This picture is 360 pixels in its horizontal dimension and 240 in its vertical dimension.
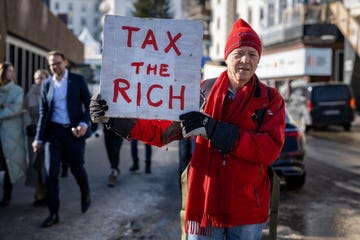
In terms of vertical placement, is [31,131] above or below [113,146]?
above

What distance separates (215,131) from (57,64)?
4.05 meters

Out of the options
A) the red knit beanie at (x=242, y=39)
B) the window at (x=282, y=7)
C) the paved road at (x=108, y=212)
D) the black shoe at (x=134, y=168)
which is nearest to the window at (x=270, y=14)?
the window at (x=282, y=7)

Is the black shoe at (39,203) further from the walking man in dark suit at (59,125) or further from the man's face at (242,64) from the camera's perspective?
the man's face at (242,64)

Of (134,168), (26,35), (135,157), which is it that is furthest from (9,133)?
(26,35)

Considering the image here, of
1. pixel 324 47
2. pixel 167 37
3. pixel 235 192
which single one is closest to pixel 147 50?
pixel 167 37

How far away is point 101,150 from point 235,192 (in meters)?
12.0

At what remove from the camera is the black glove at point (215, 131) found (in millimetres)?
2807

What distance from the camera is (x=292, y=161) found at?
8703 millimetres

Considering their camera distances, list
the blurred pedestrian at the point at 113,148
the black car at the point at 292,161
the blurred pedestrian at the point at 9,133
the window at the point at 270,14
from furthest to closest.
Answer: the window at the point at 270,14
the blurred pedestrian at the point at 113,148
the black car at the point at 292,161
the blurred pedestrian at the point at 9,133

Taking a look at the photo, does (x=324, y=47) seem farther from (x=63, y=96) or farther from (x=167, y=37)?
(x=167, y=37)

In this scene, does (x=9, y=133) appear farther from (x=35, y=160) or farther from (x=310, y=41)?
(x=310, y=41)

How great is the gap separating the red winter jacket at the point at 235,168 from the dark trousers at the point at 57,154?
3482 mm

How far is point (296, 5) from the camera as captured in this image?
3462cm

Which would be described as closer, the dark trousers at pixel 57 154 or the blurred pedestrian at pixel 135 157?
the dark trousers at pixel 57 154
